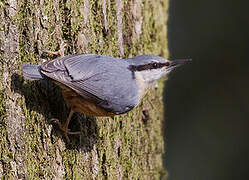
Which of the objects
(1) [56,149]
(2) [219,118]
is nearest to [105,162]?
(1) [56,149]

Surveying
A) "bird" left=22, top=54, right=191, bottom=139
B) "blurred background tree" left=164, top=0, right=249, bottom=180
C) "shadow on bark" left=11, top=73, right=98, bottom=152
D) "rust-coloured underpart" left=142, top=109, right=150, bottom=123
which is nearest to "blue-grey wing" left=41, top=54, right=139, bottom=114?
"bird" left=22, top=54, right=191, bottom=139

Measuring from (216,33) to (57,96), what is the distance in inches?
223

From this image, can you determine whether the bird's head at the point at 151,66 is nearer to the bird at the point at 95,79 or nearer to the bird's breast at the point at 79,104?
the bird at the point at 95,79

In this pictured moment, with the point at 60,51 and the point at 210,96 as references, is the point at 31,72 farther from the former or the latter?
the point at 210,96

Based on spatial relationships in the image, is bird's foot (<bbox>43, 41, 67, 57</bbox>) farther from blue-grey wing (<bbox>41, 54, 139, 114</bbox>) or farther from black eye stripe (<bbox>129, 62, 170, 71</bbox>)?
black eye stripe (<bbox>129, 62, 170, 71</bbox>)

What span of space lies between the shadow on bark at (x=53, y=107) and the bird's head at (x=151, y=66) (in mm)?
458

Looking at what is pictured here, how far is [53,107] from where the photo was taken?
118 inches

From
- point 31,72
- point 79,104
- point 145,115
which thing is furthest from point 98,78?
point 145,115

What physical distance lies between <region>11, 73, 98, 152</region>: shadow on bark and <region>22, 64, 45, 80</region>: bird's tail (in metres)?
0.06

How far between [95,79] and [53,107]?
0.31 meters

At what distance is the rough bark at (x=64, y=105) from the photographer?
268 centimetres

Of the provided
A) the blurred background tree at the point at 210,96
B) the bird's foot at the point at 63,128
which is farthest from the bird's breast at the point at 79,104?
the blurred background tree at the point at 210,96

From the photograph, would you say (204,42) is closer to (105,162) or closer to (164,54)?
(164,54)

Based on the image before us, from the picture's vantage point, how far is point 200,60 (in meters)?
8.28
